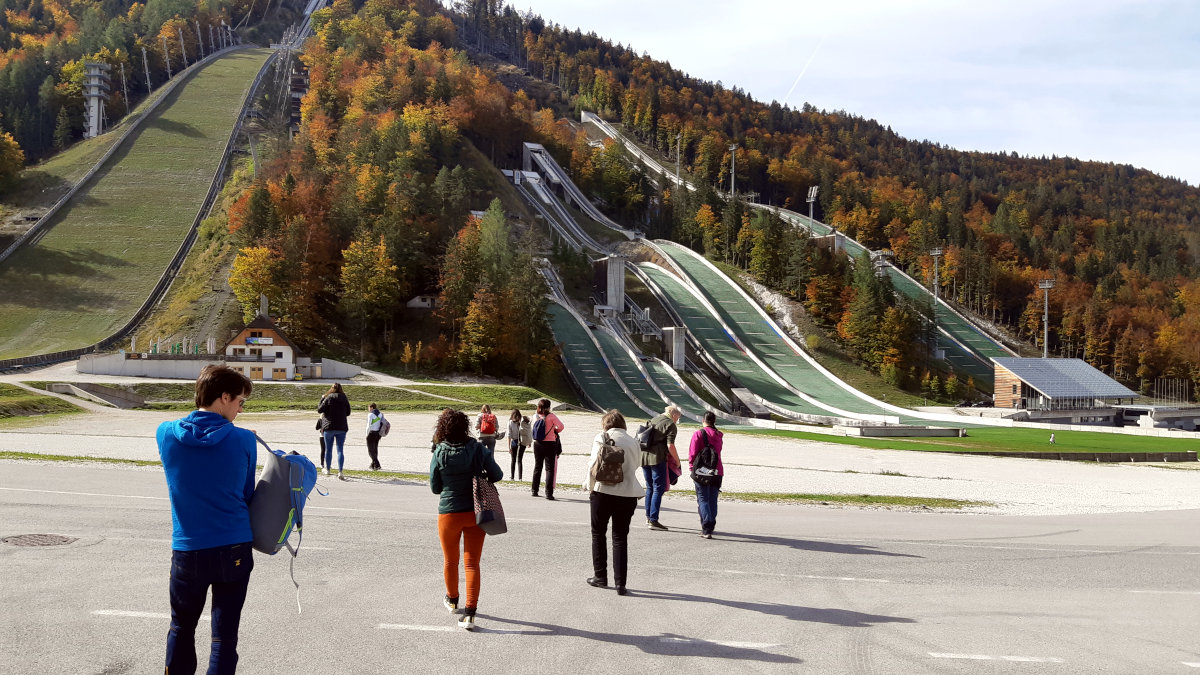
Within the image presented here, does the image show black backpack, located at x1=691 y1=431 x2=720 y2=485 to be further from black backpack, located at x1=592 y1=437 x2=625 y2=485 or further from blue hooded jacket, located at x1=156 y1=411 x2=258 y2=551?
blue hooded jacket, located at x1=156 y1=411 x2=258 y2=551

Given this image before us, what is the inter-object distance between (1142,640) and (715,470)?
227 inches

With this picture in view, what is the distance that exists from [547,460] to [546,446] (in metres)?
0.28

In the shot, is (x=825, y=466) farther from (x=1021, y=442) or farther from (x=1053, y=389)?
(x=1053, y=389)

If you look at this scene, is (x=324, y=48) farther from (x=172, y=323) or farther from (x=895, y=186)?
(x=895, y=186)

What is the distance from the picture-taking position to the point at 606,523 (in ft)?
31.8

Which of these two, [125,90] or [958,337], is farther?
[125,90]

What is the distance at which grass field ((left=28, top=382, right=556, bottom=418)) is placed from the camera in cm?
4353

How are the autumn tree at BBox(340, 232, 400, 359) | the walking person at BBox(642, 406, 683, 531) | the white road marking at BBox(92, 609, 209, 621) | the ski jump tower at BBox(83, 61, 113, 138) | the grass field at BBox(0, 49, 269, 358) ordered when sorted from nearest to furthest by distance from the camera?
the white road marking at BBox(92, 609, 209, 621) < the walking person at BBox(642, 406, 683, 531) < the autumn tree at BBox(340, 232, 400, 359) < the grass field at BBox(0, 49, 269, 358) < the ski jump tower at BBox(83, 61, 113, 138)

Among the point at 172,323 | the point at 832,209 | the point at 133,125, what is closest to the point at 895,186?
the point at 832,209

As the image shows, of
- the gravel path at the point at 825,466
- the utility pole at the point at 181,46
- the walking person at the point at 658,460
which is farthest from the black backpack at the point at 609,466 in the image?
the utility pole at the point at 181,46

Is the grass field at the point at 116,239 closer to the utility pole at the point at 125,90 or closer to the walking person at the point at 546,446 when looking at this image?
the utility pole at the point at 125,90

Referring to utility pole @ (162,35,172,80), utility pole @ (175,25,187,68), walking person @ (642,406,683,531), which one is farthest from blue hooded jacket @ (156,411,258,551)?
utility pole @ (175,25,187,68)

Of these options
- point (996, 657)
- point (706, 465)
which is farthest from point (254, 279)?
point (996, 657)

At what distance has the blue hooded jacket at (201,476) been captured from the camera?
5.20 m
